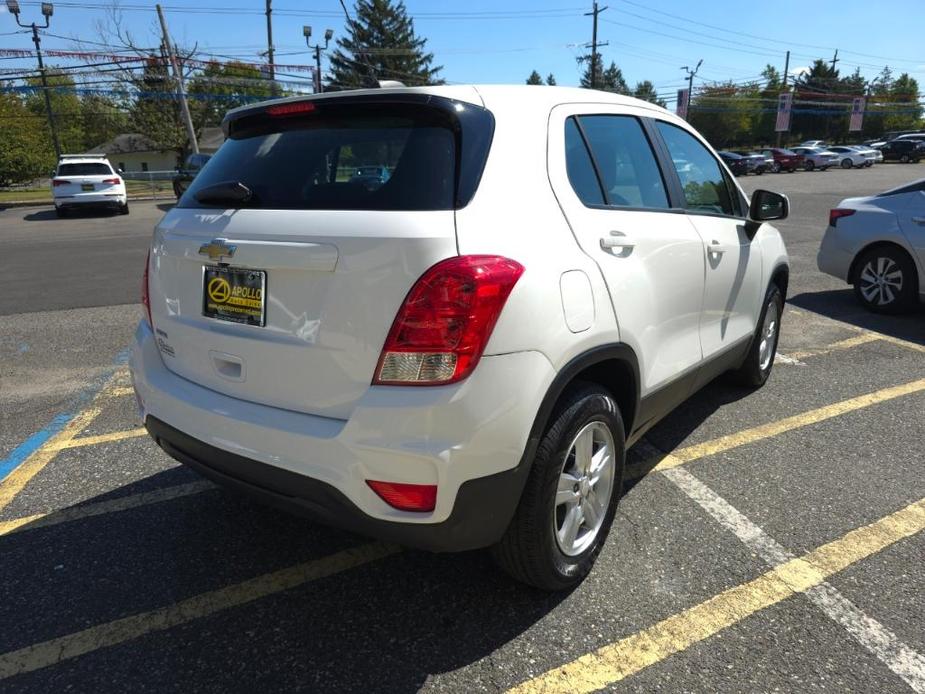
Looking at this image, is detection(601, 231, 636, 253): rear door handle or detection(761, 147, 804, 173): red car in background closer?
detection(601, 231, 636, 253): rear door handle

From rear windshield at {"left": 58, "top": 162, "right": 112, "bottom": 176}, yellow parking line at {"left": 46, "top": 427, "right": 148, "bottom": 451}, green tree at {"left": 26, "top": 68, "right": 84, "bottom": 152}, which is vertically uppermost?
green tree at {"left": 26, "top": 68, "right": 84, "bottom": 152}

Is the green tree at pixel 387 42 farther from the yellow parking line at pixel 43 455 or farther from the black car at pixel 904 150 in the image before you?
the yellow parking line at pixel 43 455

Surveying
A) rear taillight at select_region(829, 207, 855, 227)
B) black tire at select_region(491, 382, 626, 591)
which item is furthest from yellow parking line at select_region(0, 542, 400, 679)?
rear taillight at select_region(829, 207, 855, 227)

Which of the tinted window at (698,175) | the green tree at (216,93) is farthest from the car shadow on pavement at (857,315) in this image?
the green tree at (216,93)

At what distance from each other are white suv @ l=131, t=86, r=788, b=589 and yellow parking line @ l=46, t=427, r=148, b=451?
148cm

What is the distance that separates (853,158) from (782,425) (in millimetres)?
46201

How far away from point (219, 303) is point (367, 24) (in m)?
66.9

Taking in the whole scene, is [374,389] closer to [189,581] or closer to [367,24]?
[189,581]

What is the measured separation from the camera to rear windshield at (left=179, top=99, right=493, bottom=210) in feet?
6.63

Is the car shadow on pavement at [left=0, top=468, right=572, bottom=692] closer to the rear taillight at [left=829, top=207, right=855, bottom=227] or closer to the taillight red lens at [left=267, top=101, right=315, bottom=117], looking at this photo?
the taillight red lens at [left=267, top=101, right=315, bottom=117]

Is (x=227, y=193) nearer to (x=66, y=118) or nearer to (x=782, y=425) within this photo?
(x=782, y=425)

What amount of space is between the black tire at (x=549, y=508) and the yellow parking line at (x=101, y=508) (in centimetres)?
175

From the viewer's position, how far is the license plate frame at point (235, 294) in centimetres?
211

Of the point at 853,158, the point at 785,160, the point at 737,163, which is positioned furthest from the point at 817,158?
the point at 737,163
